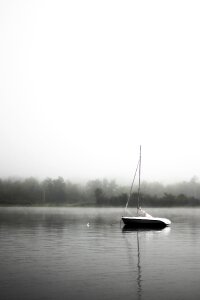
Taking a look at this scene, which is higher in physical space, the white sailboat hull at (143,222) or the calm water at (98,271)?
the white sailboat hull at (143,222)

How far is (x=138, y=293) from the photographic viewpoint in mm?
31844

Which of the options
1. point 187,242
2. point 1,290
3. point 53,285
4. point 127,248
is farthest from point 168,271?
point 187,242

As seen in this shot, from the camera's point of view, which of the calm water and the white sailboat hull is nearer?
the calm water

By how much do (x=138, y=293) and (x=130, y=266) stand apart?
12832mm

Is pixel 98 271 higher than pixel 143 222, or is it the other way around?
pixel 143 222

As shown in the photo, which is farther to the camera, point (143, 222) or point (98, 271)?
point (143, 222)

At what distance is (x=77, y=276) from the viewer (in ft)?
125

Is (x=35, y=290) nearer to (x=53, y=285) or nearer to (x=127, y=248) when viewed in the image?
(x=53, y=285)

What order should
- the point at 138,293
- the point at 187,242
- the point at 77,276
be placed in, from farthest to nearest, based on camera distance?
the point at 187,242 → the point at 77,276 → the point at 138,293

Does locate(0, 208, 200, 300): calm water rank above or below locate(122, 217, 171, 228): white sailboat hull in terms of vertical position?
below

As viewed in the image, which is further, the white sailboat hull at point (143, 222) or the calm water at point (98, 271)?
the white sailboat hull at point (143, 222)

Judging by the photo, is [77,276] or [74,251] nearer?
[77,276]

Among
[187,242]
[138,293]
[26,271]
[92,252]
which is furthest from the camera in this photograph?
[187,242]

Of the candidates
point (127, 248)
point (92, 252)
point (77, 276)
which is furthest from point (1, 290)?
point (127, 248)
